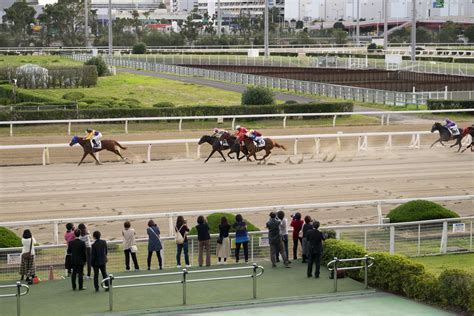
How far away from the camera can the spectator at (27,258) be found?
10239 millimetres

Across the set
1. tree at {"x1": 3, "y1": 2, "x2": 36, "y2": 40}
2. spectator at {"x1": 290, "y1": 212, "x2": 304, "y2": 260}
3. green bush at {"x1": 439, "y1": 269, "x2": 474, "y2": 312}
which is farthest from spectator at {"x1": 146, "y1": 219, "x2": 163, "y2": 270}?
tree at {"x1": 3, "y1": 2, "x2": 36, "y2": 40}

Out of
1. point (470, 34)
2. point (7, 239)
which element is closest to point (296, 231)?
point (7, 239)

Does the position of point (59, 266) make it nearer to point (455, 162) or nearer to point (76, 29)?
point (455, 162)

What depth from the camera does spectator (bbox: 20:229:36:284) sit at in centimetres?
1024

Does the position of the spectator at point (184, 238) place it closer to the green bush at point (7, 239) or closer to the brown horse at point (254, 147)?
the green bush at point (7, 239)

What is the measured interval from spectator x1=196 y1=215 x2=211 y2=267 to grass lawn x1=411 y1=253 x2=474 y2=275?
2.37m

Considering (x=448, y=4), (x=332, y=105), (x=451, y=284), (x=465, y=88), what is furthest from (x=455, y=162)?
(x=448, y=4)

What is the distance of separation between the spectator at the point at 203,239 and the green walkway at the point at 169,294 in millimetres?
478

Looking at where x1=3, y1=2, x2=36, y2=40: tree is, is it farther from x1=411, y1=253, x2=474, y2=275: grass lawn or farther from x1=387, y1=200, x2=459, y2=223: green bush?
x1=411, y1=253, x2=474, y2=275: grass lawn

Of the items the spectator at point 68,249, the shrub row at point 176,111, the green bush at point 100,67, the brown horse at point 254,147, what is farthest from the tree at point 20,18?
the spectator at point 68,249

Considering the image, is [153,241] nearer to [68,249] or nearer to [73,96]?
[68,249]

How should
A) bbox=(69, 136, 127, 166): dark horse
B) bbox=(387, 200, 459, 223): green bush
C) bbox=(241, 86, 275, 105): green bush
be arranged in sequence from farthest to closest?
bbox=(241, 86, 275, 105): green bush
bbox=(69, 136, 127, 166): dark horse
bbox=(387, 200, 459, 223): green bush

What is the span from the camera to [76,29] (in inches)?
3551

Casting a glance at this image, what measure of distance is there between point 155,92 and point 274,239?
25071 mm
